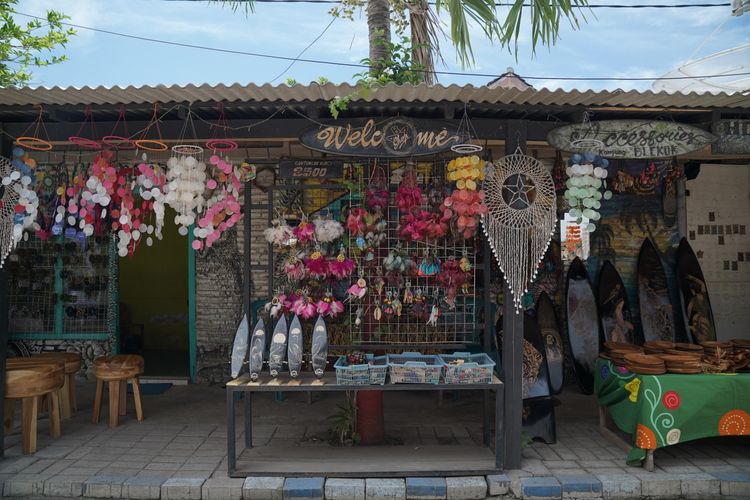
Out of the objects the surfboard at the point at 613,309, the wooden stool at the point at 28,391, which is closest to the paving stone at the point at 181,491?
the wooden stool at the point at 28,391

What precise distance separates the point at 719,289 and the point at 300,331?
635cm

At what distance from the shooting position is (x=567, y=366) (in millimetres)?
7906

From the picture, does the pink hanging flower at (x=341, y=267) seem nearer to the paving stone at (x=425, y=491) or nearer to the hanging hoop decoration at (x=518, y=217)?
the hanging hoop decoration at (x=518, y=217)

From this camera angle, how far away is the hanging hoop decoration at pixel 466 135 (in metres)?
4.66

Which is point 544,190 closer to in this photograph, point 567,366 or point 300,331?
point 300,331

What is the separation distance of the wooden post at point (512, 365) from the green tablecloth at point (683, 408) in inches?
40.5

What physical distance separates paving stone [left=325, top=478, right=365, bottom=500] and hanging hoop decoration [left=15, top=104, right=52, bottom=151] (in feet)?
12.3

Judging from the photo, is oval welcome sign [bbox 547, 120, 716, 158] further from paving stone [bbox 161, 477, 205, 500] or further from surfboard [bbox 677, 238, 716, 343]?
paving stone [bbox 161, 477, 205, 500]

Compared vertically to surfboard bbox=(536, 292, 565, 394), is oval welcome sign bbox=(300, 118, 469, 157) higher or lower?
higher

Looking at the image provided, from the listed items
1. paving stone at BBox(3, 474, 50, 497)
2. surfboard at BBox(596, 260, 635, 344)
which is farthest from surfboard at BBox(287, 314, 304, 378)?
surfboard at BBox(596, 260, 635, 344)

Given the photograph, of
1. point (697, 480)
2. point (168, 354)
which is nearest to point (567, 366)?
point (697, 480)

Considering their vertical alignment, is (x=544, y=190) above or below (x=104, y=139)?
below

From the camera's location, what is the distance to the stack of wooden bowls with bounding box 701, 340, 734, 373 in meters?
5.09

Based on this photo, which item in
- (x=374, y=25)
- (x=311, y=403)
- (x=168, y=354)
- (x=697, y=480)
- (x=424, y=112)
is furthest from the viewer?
(x=168, y=354)
